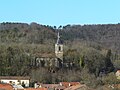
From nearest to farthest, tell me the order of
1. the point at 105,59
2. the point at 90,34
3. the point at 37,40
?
the point at 105,59
the point at 37,40
the point at 90,34

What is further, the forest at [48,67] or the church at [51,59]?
the church at [51,59]

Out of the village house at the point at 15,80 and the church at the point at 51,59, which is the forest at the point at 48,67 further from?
the village house at the point at 15,80

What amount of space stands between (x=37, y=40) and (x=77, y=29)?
48093mm

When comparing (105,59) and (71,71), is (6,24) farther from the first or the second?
(71,71)

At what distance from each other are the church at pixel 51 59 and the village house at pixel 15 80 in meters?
6.93

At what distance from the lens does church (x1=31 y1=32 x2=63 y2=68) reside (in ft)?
213

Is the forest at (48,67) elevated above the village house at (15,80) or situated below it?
above

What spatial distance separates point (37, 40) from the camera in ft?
298

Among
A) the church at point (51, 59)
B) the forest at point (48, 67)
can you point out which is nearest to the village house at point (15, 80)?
the forest at point (48, 67)

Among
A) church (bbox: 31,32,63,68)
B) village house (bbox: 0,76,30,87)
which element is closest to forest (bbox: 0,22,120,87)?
church (bbox: 31,32,63,68)

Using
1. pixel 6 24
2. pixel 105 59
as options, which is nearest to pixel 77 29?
pixel 6 24

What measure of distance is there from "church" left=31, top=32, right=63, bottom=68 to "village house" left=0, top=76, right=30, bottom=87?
6.93 meters

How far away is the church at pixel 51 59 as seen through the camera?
6504cm

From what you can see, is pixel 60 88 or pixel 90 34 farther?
pixel 90 34
